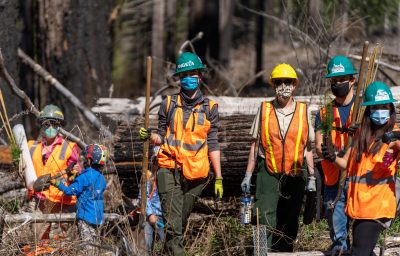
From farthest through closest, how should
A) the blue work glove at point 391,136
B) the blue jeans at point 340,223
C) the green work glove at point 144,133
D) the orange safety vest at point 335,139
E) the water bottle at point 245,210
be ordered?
the water bottle at point 245,210
the green work glove at point 144,133
the orange safety vest at point 335,139
the blue jeans at point 340,223
the blue work glove at point 391,136

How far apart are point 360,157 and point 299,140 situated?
39.9 inches

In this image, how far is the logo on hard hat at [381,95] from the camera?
23.2 feet

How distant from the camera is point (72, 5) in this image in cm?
1470

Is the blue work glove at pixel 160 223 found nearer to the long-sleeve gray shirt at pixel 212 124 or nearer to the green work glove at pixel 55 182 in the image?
the long-sleeve gray shirt at pixel 212 124

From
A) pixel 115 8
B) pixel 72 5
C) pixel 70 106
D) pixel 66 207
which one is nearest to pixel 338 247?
pixel 66 207

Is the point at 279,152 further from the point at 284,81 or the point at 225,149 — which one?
the point at 225,149

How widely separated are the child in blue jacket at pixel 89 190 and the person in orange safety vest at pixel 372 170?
242 centimetres

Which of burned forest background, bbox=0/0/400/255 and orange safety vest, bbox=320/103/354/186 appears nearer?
orange safety vest, bbox=320/103/354/186

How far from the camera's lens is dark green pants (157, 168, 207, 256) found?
8.21m

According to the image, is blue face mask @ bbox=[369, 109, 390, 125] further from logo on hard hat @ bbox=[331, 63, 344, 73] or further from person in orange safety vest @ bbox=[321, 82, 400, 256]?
logo on hard hat @ bbox=[331, 63, 344, 73]

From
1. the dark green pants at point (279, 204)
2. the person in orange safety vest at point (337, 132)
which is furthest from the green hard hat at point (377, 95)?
the dark green pants at point (279, 204)

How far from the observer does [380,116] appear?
7078mm

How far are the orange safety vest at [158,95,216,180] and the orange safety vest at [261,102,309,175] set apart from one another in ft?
1.84

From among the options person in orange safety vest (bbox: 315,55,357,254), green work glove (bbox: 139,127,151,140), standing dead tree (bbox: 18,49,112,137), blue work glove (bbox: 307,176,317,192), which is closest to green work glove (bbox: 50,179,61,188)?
green work glove (bbox: 139,127,151,140)
